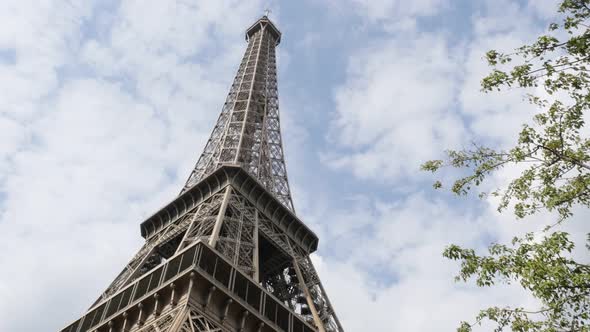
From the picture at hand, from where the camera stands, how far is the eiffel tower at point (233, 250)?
2362cm

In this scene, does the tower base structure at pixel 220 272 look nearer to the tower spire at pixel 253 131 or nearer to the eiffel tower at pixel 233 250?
the eiffel tower at pixel 233 250

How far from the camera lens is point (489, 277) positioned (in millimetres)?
12539

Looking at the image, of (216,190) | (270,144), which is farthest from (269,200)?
(270,144)

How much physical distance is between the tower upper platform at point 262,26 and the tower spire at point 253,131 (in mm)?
4839

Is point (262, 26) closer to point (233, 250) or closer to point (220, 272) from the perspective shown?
point (233, 250)

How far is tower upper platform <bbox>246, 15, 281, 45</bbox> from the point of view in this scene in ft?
268

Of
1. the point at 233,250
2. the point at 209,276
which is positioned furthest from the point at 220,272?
the point at 233,250

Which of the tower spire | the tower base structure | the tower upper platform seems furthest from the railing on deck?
the tower upper platform

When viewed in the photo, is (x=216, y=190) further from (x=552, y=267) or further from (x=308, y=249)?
(x=552, y=267)

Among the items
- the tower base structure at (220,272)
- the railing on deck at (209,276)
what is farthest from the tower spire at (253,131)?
the railing on deck at (209,276)

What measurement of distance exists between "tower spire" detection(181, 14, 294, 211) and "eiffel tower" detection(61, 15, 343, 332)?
14cm

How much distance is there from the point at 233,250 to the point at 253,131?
86.4 feet

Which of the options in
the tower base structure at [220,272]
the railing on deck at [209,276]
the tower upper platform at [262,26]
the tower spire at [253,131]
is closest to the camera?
the tower base structure at [220,272]

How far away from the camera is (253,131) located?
5791cm
